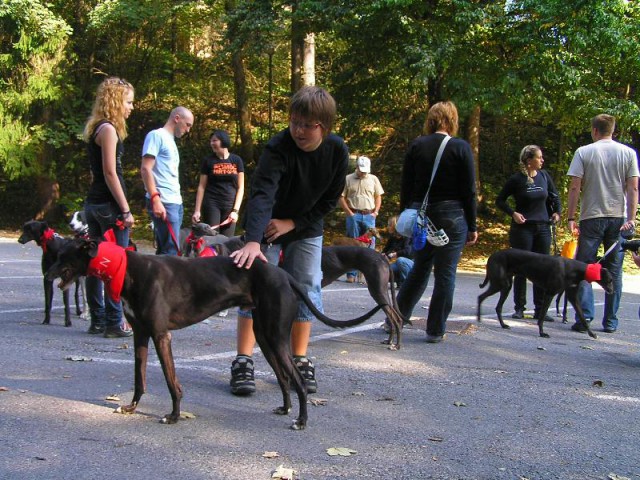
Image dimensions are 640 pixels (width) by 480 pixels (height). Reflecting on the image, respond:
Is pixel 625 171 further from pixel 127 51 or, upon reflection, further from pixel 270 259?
pixel 127 51

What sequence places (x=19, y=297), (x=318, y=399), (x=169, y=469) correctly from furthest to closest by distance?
(x=19, y=297), (x=318, y=399), (x=169, y=469)

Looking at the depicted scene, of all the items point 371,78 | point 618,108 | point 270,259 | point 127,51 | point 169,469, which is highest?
point 127,51

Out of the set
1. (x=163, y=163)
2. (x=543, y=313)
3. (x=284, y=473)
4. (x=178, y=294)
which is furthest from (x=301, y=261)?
(x=543, y=313)

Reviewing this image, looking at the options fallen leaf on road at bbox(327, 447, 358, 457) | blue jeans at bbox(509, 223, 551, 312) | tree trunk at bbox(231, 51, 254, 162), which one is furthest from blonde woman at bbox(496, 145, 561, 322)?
tree trunk at bbox(231, 51, 254, 162)

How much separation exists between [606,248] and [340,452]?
5516 millimetres

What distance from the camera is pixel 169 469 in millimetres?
3318

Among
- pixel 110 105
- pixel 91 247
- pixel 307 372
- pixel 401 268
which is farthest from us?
pixel 401 268

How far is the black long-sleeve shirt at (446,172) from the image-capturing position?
21.0 ft

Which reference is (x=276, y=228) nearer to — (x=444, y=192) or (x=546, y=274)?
(x=444, y=192)

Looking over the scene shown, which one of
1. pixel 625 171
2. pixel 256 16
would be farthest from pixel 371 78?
pixel 625 171

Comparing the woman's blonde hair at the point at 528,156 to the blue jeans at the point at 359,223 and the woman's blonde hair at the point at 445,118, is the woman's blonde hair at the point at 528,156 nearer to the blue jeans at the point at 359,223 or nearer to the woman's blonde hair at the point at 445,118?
the woman's blonde hair at the point at 445,118

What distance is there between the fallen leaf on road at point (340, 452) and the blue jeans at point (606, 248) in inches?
200

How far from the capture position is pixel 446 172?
6496 millimetres

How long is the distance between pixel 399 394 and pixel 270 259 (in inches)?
50.6
